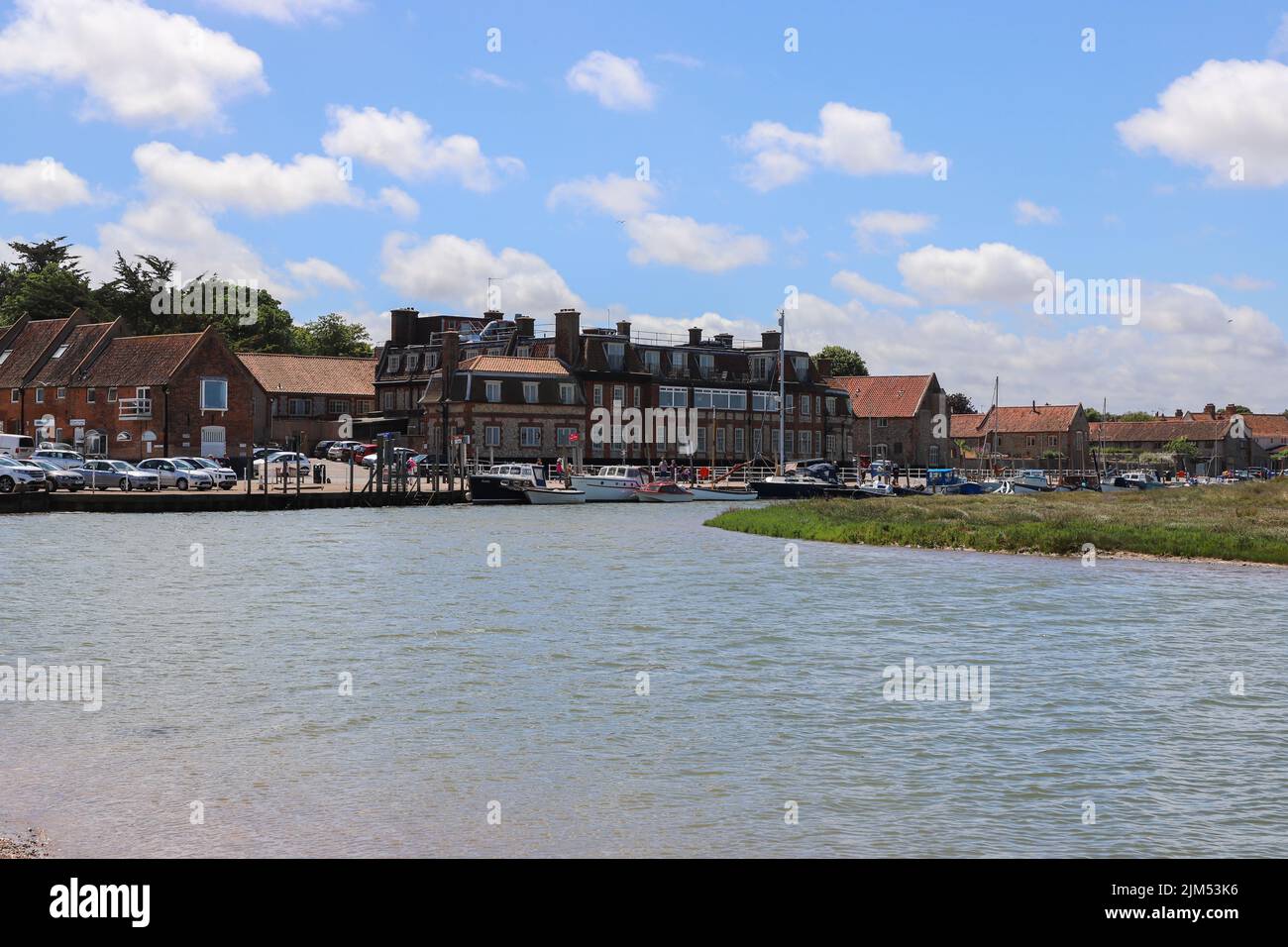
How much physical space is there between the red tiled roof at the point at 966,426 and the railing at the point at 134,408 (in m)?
123

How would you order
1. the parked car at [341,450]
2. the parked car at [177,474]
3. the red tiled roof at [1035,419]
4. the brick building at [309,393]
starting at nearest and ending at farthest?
the parked car at [177,474] < the parked car at [341,450] < the brick building at [309,393] < the red tiled roof at [1035,419]

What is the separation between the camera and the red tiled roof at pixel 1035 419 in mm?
181500

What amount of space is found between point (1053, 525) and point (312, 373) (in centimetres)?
8641

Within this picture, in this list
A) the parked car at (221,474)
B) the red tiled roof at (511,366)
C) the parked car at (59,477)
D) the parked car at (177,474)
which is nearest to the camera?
the parked car at (59,477)

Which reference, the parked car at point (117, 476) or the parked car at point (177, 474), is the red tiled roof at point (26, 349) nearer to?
the parked car at point (177, 474)

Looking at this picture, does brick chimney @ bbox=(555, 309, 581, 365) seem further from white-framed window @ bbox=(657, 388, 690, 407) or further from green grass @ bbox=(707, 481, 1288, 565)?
green grass @ bbox=(707, 481, 1288, 565)

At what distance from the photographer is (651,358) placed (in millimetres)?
125938

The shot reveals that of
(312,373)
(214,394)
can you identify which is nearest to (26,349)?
(214,394)

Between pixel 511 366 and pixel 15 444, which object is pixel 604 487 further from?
pixel 15 444

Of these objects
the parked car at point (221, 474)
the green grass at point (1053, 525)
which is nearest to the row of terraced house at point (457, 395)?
the parked car at point (221, 474)

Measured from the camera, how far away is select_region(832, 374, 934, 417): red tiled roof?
148 metres

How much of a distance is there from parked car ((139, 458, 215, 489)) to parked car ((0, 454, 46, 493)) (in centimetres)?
855
